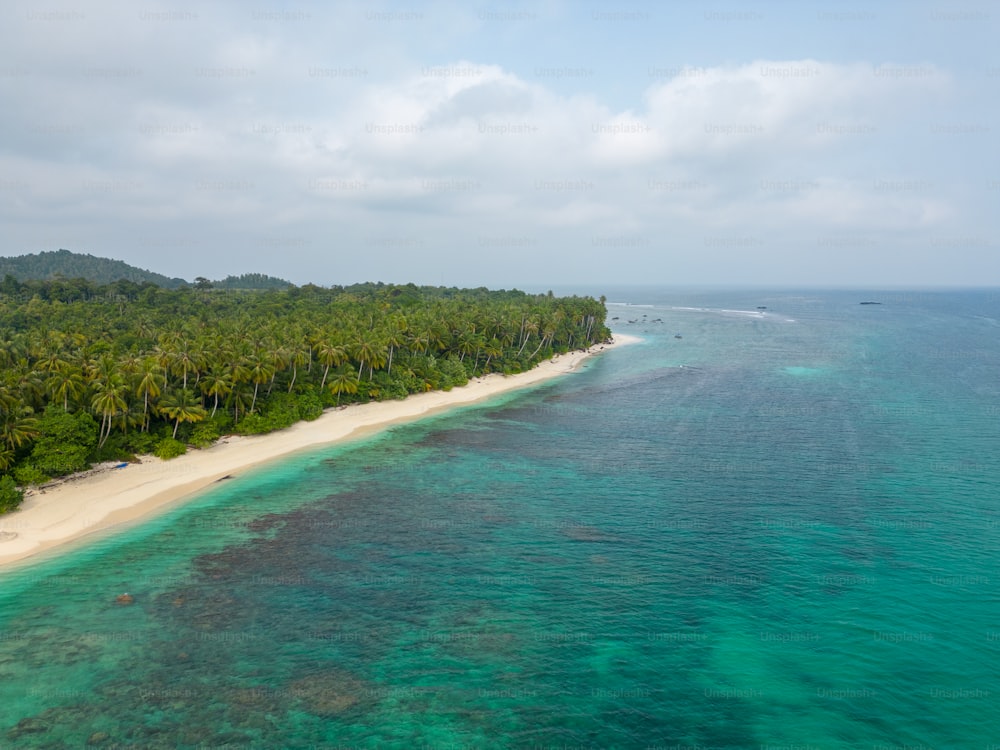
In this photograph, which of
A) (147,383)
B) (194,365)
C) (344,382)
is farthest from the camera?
(344,382)

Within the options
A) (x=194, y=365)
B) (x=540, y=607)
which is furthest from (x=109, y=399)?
(x=540, y=607)

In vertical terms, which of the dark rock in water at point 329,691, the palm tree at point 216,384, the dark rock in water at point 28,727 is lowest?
the dark rock in water at point 329,691

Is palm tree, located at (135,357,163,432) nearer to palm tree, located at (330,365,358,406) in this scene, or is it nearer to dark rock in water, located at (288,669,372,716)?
palm tree, located at (330,365,358,406)

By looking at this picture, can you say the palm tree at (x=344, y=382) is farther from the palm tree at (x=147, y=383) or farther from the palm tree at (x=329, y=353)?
the palm tree at (x=147, y=383)

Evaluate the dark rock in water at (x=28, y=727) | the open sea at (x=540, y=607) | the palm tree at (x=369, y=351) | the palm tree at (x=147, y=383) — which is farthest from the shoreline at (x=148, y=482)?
the dark rock in water at (x=28, y=727)

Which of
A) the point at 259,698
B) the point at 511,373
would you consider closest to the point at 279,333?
the point at 511,373

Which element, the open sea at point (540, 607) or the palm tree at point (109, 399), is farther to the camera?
the palm tree at point (109, 399)

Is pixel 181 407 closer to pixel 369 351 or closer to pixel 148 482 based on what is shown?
pixel 148 482
